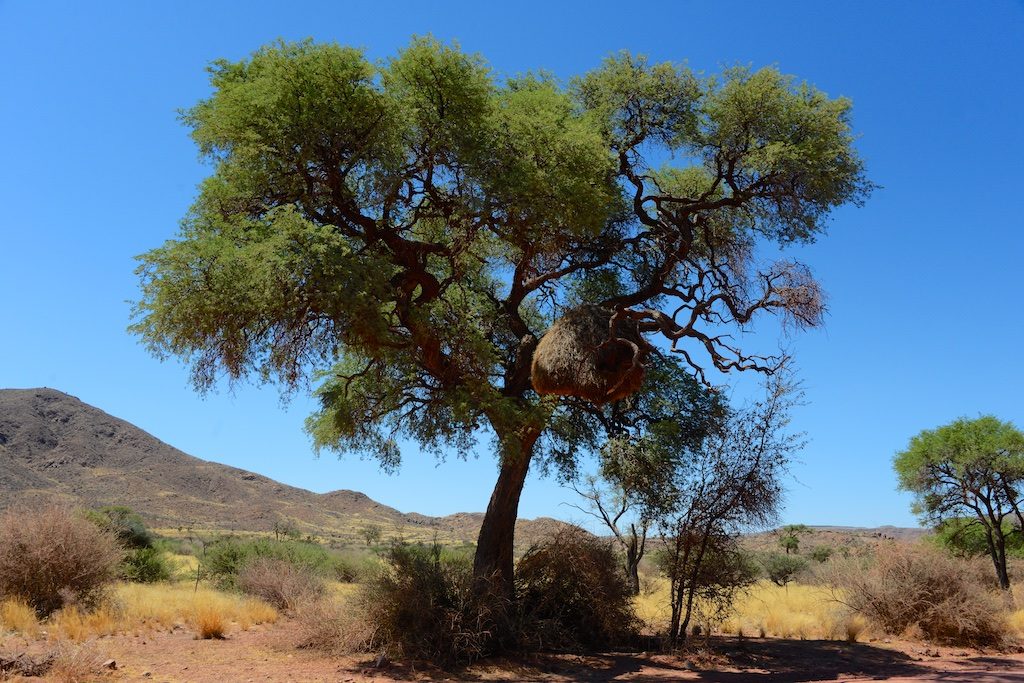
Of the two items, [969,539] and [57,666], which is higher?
[969,539]

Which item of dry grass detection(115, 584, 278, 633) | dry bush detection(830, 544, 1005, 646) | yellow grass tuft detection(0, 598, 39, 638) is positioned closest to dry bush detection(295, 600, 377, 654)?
dry grass detection(115, 584, 278, 633)

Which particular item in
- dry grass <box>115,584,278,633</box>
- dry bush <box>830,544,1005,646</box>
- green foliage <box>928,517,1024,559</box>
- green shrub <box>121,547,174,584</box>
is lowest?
dry grass <box>115,584,278,633</box>

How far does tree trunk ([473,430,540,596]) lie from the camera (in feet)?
45.9

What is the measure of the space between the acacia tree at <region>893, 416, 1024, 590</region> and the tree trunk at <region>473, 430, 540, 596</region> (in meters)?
20.1

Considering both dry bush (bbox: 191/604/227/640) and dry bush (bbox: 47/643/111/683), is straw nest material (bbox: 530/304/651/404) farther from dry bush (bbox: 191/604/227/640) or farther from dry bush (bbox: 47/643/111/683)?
dry bush (bbox: 47/643/111/683)

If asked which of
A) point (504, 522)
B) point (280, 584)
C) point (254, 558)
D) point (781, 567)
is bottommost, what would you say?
point (280, 584)

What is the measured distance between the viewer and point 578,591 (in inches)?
583

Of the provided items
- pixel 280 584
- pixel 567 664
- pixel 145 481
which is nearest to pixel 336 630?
pixel 567 664

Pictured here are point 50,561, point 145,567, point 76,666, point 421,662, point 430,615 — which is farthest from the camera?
point 145,567

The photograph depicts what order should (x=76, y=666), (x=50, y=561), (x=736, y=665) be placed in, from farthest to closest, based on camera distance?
(x=50, y=561), (x=736, y=665), (x=76, y=666)

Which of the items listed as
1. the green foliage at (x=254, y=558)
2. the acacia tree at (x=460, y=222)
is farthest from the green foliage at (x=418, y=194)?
the green foliage at (x=254, y=558)

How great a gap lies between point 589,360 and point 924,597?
32.2 feet

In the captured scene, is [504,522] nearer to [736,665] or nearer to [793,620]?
[736,665]

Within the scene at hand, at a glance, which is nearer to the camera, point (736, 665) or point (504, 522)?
point (736, 665)
